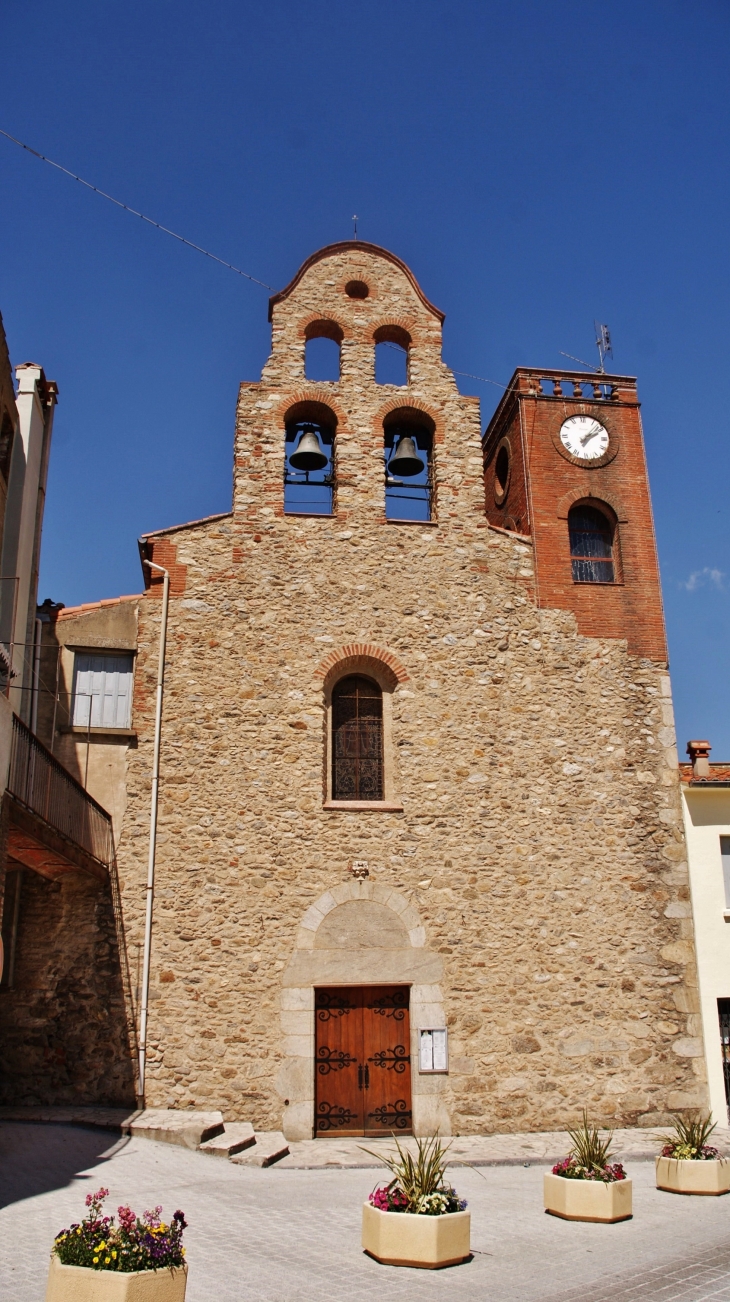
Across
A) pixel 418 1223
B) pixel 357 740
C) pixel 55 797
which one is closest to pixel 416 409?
pixel 357 740

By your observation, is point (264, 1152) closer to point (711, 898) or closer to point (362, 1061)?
point (362, 1061)

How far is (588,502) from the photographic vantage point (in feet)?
53.4

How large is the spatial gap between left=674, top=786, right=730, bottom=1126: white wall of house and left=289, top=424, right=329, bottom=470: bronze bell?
7474 millimetres

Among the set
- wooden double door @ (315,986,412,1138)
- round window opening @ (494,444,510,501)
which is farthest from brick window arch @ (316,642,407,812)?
round window opening @ (494,444,510,501)

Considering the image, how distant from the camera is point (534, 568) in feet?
51.1

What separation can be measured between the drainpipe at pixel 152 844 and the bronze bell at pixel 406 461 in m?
3.99

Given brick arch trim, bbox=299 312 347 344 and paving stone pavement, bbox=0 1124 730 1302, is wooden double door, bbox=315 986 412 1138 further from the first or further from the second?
brick arch trim, bbox=299 312 347 344

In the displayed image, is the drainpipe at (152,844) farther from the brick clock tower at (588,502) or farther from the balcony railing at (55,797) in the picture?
the brick clock tower at (588,502)

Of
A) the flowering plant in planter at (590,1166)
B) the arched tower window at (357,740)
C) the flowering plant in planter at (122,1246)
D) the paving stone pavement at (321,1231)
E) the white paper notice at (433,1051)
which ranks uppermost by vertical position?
the arched tower window at (357,740)

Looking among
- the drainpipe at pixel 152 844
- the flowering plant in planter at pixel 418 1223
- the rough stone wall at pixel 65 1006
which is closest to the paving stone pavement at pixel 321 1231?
the flowering plant in planter at pixel 418 1223

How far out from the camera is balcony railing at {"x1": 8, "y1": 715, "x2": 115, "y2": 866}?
33.1 ft

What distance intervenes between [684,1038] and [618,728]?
4.35 m

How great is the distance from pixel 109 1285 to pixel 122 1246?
20 cm

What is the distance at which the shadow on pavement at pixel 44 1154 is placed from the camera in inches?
353
